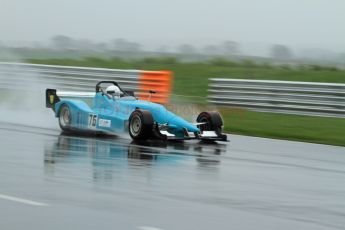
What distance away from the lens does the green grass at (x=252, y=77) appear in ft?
58.2

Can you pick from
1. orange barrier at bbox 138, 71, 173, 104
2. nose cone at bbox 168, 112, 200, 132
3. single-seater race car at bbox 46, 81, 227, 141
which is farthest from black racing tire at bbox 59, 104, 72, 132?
orange barrier at bbox 138, 71, 173, 104

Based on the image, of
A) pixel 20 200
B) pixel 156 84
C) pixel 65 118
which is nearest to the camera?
pixel 20 200

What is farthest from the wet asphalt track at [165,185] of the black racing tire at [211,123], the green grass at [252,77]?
A: the green grass at [252,77]

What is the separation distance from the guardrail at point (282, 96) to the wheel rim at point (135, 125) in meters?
6.62

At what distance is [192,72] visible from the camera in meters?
32.2

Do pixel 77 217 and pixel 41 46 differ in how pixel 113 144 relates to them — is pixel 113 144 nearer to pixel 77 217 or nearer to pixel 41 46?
pixel 77 217

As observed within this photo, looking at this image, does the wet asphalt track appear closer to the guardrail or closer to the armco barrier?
the guardrail

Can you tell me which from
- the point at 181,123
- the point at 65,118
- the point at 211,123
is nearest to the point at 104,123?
the point at 65,118

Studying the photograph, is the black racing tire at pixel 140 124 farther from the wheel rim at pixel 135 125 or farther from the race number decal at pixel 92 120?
the race number decal at pixel 92 120

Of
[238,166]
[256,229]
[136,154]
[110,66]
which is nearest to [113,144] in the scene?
[136,154]

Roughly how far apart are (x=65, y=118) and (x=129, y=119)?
6.81ft

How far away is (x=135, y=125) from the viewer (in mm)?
14938

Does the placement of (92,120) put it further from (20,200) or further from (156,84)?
(20,200)

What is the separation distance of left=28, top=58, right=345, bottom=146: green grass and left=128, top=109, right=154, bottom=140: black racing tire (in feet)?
11.5
